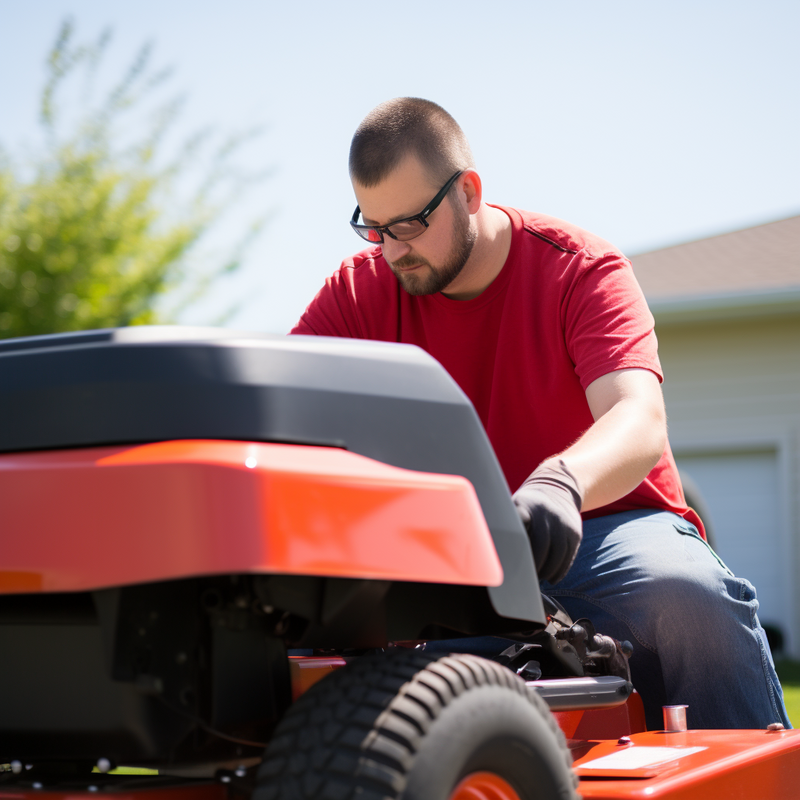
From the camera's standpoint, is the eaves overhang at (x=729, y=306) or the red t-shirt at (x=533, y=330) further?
the eaves overhang at (x=729, y=306)

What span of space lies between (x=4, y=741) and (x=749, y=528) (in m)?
8.84

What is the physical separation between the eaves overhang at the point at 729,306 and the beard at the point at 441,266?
701 cm

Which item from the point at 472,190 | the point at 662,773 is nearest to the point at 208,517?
the point at 662,773

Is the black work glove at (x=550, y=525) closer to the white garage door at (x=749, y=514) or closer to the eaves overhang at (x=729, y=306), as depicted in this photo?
the eaves overhang at (x=729, y=306)

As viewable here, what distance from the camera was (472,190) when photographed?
222 cm

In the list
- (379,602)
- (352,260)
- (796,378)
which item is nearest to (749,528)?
(796,378)

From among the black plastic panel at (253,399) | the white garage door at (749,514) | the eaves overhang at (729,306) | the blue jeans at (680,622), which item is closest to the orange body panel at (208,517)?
the black plastic panel at (253,399)

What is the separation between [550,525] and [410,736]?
40 centimetres

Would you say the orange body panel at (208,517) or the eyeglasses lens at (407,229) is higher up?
the eyeglasses lens at (407,229)

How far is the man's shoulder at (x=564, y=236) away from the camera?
7.02 feet

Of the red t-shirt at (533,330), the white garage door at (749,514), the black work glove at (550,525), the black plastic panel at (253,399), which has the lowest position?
the white garage door at (749,514)

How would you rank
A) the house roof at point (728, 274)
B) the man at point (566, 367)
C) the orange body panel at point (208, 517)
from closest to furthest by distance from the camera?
the orange body panel at point (208, 517)
the man at point (566, 367)
the house roof at point (728, 274)

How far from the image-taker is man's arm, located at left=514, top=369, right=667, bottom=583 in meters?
1.26

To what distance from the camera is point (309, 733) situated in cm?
95
